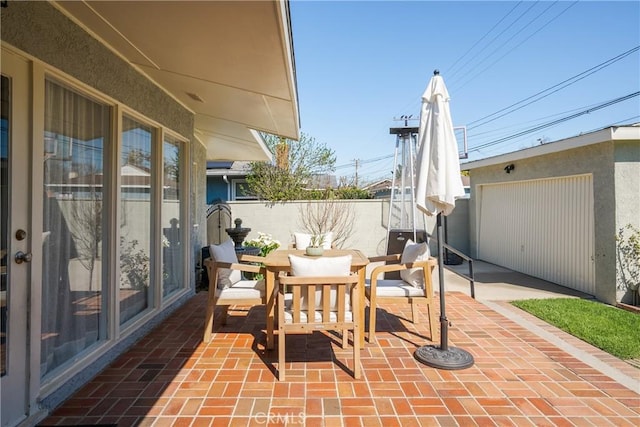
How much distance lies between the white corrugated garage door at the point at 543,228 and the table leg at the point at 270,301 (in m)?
5.61

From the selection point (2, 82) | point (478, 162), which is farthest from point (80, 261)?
point (478, 162)

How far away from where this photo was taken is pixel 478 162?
381 inches

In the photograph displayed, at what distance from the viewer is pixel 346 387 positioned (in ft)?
9.42

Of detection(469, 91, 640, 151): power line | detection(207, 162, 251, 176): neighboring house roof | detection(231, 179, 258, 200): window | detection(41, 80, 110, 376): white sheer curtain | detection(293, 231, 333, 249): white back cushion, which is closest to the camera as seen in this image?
detection(41, 80, 110, 376): white sheer curtain

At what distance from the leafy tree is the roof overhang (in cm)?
850

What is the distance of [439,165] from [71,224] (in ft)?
10.3

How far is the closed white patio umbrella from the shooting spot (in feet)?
11.0

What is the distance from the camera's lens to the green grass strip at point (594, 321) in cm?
380

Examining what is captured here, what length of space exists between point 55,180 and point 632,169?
7361mm

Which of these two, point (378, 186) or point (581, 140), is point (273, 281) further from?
point (378, 186)

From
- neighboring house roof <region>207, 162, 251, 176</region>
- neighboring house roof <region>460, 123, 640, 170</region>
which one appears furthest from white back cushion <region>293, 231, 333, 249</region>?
neighboring house roof <region>207, 162, 251, 176</region>

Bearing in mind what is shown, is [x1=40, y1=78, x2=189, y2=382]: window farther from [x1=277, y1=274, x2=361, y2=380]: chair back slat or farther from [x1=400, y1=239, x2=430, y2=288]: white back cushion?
[x1=400, y1=239, x2=430, y2=288]: white back cushion
